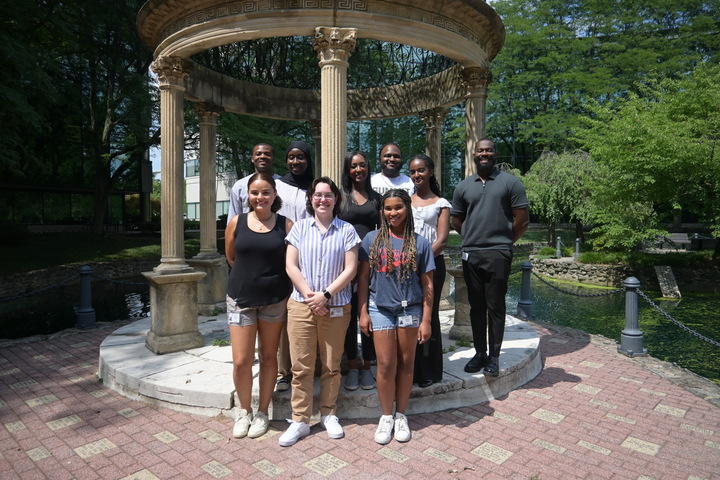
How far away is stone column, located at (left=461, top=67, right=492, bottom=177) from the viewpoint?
21.5ft

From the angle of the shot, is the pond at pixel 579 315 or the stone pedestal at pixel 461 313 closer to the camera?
the stone pedestal at pixel 461 313

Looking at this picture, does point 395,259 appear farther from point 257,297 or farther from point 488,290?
point 488,290

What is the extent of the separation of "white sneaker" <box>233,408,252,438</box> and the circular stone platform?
0.95 feet

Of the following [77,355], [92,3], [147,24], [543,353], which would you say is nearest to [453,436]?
[543,353]

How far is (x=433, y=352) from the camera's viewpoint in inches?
165

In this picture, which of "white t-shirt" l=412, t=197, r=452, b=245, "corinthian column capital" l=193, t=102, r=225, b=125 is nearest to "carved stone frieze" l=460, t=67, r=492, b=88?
"white t-shirt" l=412, t=197, r=452, b=245

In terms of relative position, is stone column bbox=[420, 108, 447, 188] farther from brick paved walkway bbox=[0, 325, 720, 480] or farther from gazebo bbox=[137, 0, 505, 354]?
brick paved walkway bbox=[0, 325, 720, 480]

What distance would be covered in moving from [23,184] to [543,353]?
1120 inches

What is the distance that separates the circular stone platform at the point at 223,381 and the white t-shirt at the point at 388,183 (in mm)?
1937

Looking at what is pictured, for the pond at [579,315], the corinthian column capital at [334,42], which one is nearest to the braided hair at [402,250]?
the corinthian column capital at [334,42]

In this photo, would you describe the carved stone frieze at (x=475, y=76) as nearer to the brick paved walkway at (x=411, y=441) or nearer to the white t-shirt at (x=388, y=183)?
the white t-shirt at (x=388, y=183)

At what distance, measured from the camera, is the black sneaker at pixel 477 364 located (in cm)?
453

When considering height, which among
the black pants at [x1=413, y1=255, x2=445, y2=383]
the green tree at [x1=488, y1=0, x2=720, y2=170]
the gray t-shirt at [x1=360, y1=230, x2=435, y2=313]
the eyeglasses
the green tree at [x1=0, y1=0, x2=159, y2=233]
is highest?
the green tree at [x1=488, y1=0, x2=720, y2=170]

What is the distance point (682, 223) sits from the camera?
34.5 metres
